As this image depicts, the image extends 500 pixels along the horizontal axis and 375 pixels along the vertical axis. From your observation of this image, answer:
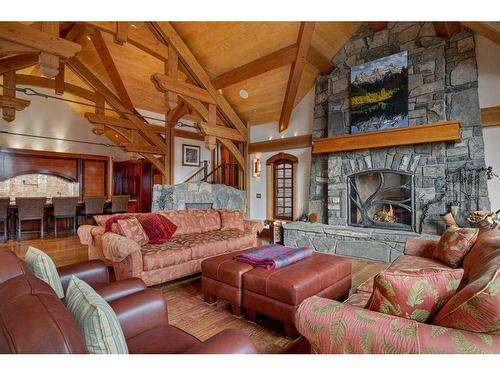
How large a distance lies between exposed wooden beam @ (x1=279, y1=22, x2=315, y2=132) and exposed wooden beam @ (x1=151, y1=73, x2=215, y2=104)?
173cm

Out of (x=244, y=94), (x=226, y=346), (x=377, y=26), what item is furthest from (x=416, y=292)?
(x=244, y=94)

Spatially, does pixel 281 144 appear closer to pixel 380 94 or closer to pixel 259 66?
pixel 259 66

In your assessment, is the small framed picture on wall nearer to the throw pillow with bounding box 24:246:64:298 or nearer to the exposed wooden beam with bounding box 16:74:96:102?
the exposed wooden beam with bounding box 16:74:96:102

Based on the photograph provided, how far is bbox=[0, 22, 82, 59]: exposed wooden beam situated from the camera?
3.29 metres

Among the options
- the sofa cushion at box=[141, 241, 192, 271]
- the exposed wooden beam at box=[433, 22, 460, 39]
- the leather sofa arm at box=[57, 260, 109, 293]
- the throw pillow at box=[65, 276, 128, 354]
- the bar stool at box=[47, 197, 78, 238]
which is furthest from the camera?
the bar stool at box=[47, 197, 78, 238]

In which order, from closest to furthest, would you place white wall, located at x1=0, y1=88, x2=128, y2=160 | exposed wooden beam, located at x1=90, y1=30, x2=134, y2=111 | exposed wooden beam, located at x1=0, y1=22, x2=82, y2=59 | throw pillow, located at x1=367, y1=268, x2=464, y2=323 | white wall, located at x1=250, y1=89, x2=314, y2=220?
throw pillow, located at x1=367, y1=268, x2=464, y2=323
exposed wooden beam, located at x1=0, y1=22, x2=82, y2=59
exposed wooden beam, located at x1=90, y1=30, x2=134, y2=111
white wall, located at x1=250, y1=89, x2=314, y2=220
white wall, located at x1=0, y1=88, x2=128, y2=160

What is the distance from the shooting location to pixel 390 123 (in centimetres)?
468

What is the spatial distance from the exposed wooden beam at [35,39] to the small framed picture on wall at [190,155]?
4.46m

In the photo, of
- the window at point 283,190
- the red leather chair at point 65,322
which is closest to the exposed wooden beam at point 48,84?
the window at point 283,190

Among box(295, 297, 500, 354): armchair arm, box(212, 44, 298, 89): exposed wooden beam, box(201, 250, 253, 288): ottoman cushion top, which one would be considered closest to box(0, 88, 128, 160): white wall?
box(212, 44, 298, 89): exposed wooden beam

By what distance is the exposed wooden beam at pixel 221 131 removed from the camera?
19.8 ft

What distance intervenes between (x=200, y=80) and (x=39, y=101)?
17.4 feet
